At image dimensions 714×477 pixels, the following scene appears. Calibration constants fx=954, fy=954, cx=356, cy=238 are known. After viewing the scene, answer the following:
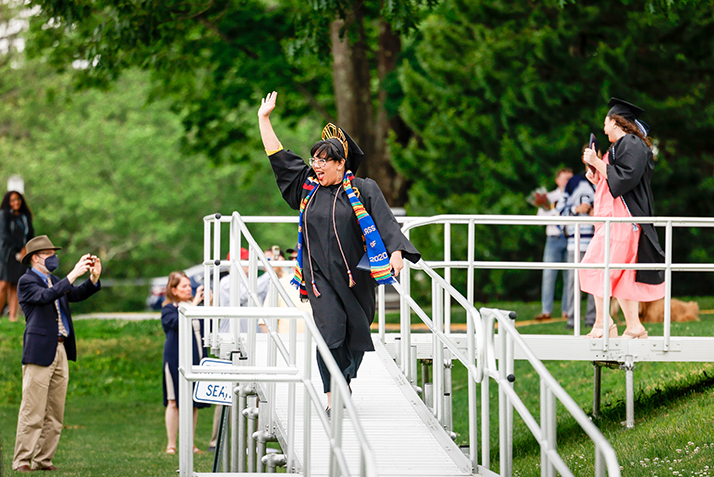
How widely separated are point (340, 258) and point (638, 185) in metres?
2.95

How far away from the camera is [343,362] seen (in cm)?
596

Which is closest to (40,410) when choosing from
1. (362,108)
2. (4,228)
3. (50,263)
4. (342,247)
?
(50,263)

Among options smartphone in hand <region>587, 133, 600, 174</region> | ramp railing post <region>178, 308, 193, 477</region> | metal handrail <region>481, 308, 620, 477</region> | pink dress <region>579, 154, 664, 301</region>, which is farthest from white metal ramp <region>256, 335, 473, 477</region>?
smartphone in hand <region>587, 133, 600, 174</region>

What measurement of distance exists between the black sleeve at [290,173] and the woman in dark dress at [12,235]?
879 centimetres

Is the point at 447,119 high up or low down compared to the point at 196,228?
up

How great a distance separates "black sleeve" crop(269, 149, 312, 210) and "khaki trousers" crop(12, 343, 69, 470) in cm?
360

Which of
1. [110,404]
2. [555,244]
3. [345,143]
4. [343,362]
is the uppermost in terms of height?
[345,143]

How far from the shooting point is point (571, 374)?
11141 millimetres

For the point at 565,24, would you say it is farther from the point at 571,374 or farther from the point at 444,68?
the point at 571,374

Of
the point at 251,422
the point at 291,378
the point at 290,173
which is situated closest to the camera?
the point at 291,378

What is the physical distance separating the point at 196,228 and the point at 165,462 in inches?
1135

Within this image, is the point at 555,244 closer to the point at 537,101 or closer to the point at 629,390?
the point at 629,390

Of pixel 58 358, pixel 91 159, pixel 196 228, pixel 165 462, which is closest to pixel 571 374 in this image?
pixel 165 462

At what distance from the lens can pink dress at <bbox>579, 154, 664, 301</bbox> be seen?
24.7 ft
